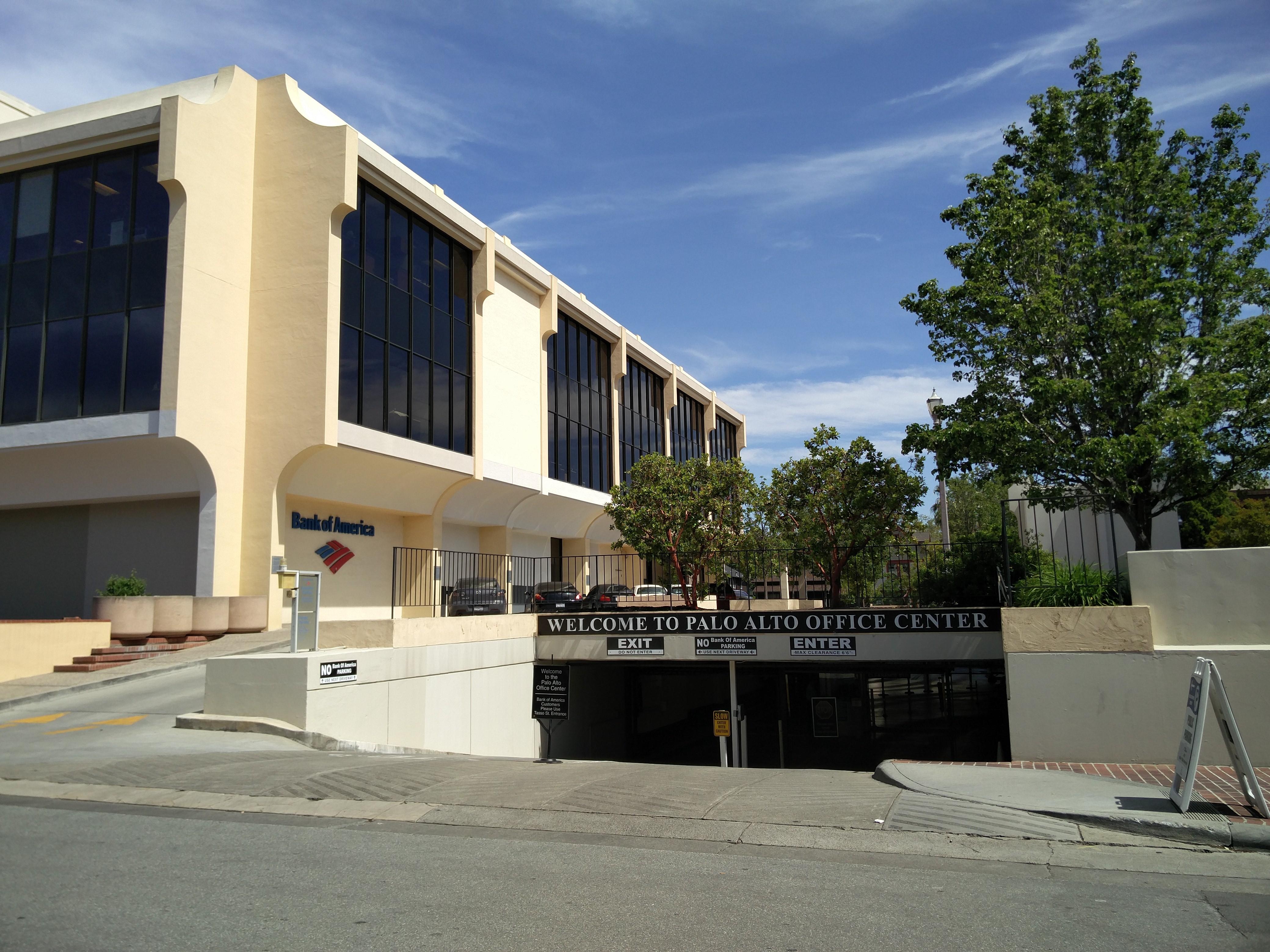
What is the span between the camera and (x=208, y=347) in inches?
911

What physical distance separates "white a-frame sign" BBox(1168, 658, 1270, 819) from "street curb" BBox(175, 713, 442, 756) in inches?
346

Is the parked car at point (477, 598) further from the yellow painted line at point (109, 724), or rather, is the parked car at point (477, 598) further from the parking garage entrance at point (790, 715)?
the yellow painted line at point (109, 724)

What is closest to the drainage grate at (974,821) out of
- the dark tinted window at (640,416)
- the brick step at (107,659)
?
the brick step at (107,659)

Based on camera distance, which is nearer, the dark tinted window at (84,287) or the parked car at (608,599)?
the parked car at (608,599)

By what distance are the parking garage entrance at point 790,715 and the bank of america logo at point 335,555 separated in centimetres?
893

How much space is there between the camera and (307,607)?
14.2 meters

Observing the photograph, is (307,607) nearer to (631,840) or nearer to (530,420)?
(631,840)

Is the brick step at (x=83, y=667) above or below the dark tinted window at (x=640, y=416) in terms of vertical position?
below

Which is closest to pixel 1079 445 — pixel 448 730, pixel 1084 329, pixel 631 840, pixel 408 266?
pixel 1084 329

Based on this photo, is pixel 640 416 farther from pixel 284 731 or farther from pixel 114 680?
pixel 284 731

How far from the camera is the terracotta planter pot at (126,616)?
2059 centimetres

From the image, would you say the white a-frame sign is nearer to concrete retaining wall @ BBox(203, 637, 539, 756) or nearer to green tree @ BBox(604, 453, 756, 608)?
concrete retaining wall @ BBox(203, 637, 539, 756)

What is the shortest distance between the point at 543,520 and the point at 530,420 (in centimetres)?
467

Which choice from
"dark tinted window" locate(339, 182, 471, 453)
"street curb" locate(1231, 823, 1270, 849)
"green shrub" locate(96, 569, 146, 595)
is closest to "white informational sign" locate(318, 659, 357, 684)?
"green shrub" locate(96, 569, 146, 595)
